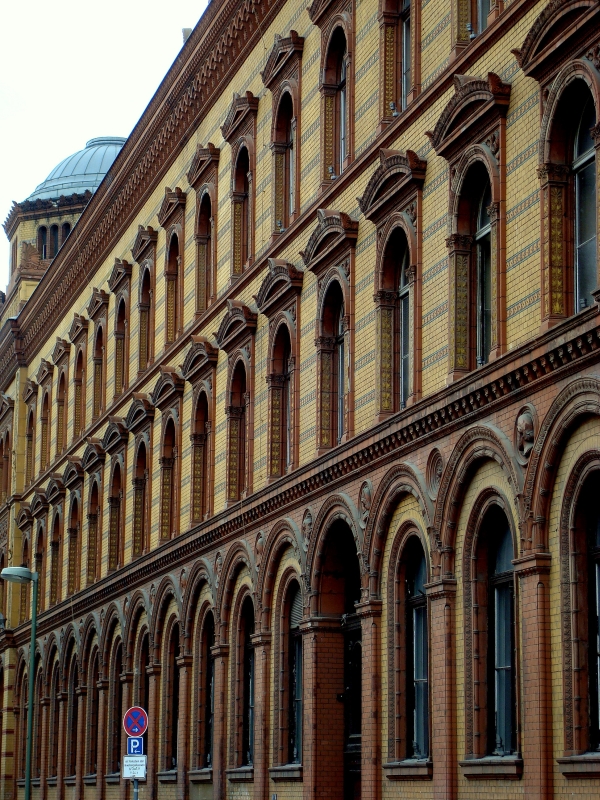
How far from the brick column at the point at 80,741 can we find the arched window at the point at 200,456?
11906mm

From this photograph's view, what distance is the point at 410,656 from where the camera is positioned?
23.6m

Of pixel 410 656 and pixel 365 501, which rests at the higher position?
pixel 365 501

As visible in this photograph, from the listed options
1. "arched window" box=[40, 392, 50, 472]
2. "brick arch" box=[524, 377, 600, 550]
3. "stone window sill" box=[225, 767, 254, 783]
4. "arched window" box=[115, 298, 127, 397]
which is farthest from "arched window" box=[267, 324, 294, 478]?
"arched window" box=[40, 392, 50, 472]

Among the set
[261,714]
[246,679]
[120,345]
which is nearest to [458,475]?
[261,714]

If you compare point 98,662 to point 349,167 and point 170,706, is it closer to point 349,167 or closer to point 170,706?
point 170,706

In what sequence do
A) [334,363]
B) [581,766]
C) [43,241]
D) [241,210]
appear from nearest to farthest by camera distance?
1. [581,766]
2. [334,363]
3. [241,210]
4. [43,241]

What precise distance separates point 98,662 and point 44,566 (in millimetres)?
10671

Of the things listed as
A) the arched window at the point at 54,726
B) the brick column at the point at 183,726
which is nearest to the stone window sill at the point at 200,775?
the brick column at the point at 183,726

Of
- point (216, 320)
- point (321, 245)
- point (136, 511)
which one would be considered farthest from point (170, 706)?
point (321, 245)

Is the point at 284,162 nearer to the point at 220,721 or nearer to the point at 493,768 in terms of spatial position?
the point at 220,721

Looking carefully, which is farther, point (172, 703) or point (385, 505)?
point (172, 703)

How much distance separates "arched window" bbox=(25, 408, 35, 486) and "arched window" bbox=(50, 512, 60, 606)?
5.98 meters

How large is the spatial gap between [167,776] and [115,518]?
9.93 metres

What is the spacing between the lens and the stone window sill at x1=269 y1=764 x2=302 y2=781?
27344 millimetres
